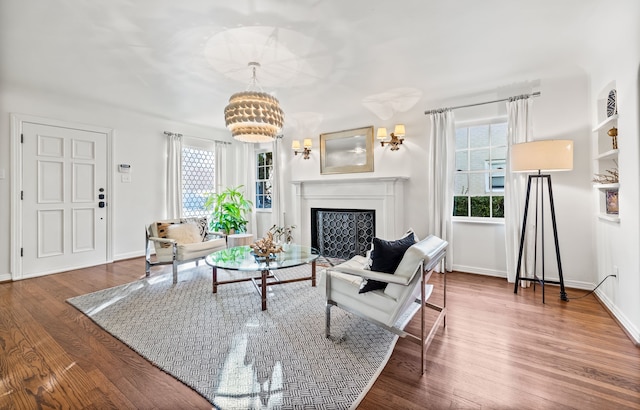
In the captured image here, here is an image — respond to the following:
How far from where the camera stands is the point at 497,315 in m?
2.67

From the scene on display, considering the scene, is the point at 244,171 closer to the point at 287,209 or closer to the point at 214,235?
the point at 287,209

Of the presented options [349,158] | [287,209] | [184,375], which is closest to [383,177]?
[349,158]

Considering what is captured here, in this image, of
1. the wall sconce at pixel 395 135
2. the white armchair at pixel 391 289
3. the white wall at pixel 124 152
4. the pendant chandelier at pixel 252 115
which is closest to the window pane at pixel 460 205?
the wall sconce at pixel 395 135

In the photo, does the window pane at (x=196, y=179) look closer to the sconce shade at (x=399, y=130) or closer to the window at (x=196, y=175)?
the window at (x=196, y=175)

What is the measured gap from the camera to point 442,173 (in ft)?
13.3

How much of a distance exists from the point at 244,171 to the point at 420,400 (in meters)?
5.66

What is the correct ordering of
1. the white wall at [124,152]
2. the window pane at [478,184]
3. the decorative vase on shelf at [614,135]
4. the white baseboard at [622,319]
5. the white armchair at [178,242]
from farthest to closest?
the window pane at [478,184] → the white wall at [124,152] → the white armchair at [178,242] → the decorative vase on shelf at [614,135] → the white baseboard at [622,319]

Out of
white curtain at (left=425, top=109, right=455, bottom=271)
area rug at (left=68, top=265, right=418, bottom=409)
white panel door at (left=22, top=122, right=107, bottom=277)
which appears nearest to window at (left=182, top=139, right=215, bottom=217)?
white panel door at (left=22, top=122, right=107, bottom=277)

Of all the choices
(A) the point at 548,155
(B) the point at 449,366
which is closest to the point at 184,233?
(B) the point at 449,366

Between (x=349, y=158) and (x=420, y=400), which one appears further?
(x=349, y=158)

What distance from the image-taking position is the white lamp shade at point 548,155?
9.41 ft

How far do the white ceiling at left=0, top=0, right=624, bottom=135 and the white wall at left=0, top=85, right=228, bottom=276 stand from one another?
0.33 metres

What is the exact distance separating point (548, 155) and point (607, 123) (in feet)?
1.74

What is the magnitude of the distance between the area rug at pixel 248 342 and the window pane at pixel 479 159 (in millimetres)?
2545
